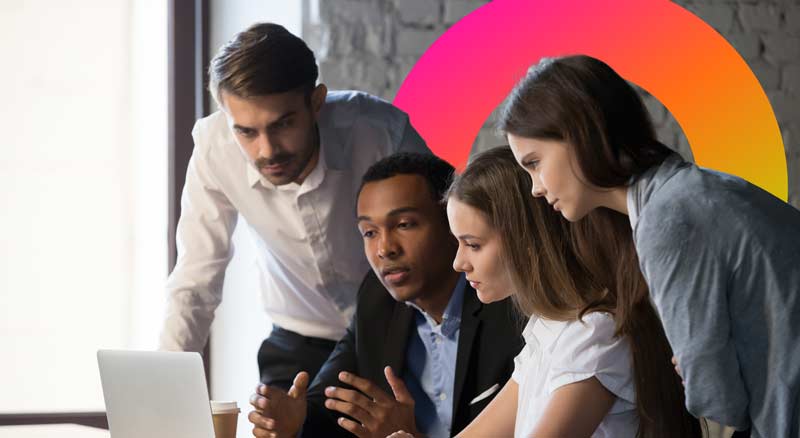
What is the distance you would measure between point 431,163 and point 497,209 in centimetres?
45

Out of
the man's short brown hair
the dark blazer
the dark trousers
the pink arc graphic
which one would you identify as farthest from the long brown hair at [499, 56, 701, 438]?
the pink arc graphic

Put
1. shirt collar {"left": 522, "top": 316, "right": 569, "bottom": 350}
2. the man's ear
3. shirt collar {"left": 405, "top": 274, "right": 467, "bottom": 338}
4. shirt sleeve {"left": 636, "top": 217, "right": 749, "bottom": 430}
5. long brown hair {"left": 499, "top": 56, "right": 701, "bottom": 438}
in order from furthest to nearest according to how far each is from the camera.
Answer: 1. the man's ear
2. shirt collar {"left": 405, "top": 274, "right": 467, "bottom": 338}
3. shirt collar {"left": 522, "top": 316, "right": 569, "bottom": 350}
4. long brown hair {"left": 499, "top": 56, "right": 701, "bottom": 438}
5. shirt sleeve {"left": 636, "top": 217, "right": 749, "bottom": 430}

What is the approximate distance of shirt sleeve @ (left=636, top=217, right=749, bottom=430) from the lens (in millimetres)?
1349

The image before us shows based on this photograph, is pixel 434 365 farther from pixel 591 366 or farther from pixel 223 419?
pixel 591 366

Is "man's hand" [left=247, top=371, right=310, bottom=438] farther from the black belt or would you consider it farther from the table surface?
the black belt

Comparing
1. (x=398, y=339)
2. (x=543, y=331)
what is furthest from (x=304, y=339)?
(x=543, y=331)

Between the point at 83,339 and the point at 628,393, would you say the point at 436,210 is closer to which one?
the point at 628,393

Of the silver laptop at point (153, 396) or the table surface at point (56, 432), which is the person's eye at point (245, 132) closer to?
the table surface at point (56, 432)

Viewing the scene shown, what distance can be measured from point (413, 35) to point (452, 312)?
1161 mm

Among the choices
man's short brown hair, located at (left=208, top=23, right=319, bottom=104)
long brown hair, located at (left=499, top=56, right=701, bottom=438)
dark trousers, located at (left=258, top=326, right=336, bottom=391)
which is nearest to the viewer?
long brown hair, located at (left=499, top=56, right=701, bottom=438)

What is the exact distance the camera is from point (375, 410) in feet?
6.24

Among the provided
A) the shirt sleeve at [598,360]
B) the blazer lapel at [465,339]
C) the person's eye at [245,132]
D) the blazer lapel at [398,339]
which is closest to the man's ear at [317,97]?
the person's eye at [245,132]

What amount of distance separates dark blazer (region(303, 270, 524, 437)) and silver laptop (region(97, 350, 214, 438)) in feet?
1.59

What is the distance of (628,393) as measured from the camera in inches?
63.0
